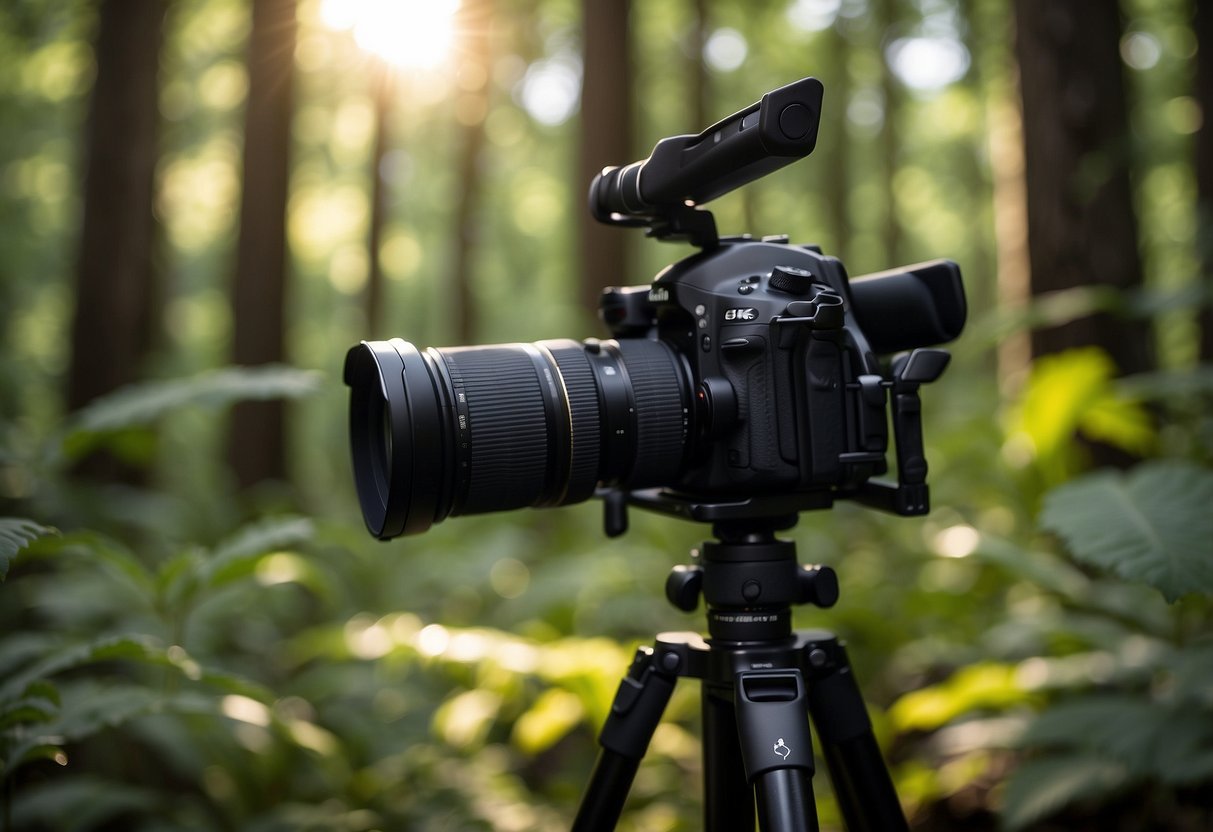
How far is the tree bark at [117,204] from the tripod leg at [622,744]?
444 centimetres

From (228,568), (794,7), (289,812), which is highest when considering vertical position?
(794,7)

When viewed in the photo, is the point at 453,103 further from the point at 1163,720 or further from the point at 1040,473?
the point at 1163,720

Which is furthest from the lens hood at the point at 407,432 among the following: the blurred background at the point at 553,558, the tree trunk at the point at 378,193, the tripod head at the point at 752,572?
the tree trunk at the point at 378,193

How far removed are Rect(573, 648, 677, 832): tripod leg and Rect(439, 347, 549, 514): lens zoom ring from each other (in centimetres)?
42

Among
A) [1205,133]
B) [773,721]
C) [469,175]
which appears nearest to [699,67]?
[469,175]

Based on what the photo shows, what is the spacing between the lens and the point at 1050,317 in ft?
9.30

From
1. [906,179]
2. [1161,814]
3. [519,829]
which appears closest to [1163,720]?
[1161,814]

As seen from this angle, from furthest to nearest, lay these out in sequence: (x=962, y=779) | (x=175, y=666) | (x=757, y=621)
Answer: (x=962, y=779) < (x=175, y=666) < (x=757, y=621)

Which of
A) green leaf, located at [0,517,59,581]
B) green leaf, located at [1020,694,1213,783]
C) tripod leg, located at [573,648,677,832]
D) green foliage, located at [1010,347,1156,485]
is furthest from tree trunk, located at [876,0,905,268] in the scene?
green leaf, located at [0,517,59,581]

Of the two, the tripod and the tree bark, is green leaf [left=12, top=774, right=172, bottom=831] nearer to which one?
the tripod

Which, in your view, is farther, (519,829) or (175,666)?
(519,829)

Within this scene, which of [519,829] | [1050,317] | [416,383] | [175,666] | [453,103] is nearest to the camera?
[416,383]

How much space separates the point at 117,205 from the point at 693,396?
4890 millimetres

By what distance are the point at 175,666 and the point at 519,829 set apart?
1038 millimetres
